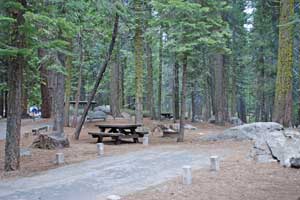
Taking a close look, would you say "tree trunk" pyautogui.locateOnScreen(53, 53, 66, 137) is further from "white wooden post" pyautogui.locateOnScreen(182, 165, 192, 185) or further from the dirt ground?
"white wooden post" pyautogui.locateOnScreen(182, 165, 192, 185)

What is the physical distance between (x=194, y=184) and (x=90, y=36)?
9.58 metres

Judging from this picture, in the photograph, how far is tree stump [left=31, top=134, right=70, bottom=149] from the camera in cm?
1323

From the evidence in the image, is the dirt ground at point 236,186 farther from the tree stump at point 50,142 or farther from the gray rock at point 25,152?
the tree stump at point 50,142

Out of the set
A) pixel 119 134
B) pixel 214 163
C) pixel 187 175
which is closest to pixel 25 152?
pixel 119 134

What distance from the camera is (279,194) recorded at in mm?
6594

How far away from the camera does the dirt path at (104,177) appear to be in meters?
7.04

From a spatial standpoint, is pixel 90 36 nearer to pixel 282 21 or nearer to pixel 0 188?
pixel 282 21

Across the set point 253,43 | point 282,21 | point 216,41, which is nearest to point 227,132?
point 216,41

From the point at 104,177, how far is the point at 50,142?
5.49 metres

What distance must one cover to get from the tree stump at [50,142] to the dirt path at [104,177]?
2.81 meters

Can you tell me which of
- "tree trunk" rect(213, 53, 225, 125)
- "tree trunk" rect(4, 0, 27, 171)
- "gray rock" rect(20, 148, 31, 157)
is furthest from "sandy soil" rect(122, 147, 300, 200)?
"tree trunk" rect(213, 53, 225, 125)

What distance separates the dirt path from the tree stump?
111 inches

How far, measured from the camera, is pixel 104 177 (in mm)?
8336

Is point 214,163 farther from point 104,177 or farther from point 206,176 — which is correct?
point 104,177
